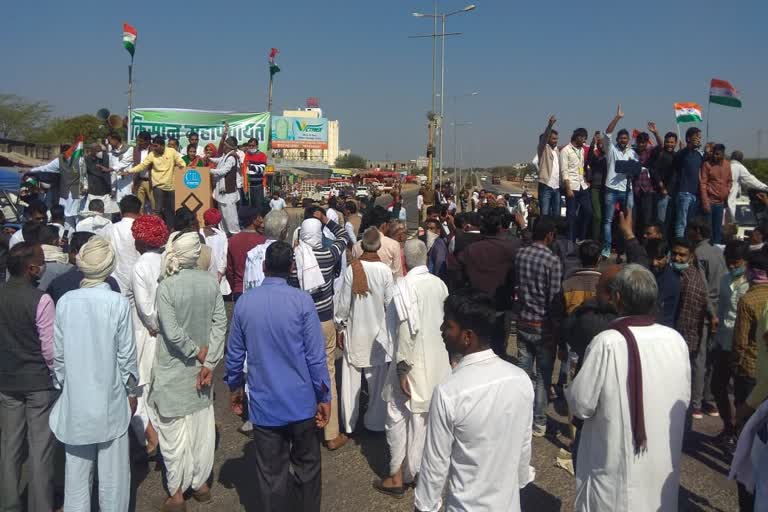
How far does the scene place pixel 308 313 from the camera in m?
3.85

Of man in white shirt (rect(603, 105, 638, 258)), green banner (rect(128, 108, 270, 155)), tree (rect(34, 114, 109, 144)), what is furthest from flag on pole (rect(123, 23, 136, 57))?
tree (rect(34, 114, 109, 144))

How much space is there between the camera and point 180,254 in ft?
14.0

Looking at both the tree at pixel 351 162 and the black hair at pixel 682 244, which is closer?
the black hair at pixel 682 244

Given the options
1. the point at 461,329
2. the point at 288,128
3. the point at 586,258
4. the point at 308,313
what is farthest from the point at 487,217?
the point at 288,128

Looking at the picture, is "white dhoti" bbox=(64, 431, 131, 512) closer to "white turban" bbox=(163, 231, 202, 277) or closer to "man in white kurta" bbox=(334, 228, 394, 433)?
"white turban" bbox=(163, 231, 202, 277)

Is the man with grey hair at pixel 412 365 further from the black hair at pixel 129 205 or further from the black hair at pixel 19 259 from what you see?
the black hair at pixel 129 205

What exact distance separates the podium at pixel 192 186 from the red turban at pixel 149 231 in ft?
22.0

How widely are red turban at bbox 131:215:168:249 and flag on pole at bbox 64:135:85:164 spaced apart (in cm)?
712

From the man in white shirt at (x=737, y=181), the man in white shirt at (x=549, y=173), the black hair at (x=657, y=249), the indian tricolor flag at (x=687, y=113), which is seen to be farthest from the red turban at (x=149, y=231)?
the indian tricolor flag at (x=687, y=113)

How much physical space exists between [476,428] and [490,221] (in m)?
3.58

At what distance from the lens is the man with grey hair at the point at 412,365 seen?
4402 millimetres

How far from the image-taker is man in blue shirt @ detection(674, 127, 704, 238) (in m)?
8.78

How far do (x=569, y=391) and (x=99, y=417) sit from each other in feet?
9.22

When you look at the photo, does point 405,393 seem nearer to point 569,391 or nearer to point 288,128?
point 569,391
